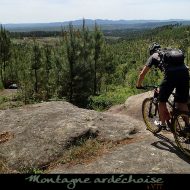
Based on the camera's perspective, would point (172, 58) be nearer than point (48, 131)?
Yes

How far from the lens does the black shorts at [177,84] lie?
27.2 feet

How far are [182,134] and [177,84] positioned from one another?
1.25 meters

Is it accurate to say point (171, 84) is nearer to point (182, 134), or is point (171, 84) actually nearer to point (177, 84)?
point (177, 84)

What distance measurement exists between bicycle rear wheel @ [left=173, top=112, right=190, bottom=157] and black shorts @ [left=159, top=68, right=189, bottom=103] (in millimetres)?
436

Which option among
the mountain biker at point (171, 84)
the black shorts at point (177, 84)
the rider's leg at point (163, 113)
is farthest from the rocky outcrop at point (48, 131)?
the black shorts at point (177, 84)

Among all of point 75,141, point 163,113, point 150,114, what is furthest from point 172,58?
point 75,141

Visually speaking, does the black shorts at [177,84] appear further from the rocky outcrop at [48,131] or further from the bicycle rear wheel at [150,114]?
the rocky outcrop at [48,131]

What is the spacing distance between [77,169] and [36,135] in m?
2.54

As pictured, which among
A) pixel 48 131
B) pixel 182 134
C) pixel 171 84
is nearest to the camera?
pixel 171 84

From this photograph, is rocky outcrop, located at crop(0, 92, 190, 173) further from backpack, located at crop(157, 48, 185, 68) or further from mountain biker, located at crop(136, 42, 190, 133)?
backpack, located at crop(157, 48, 185, 68)

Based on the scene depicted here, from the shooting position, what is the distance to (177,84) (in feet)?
27.6

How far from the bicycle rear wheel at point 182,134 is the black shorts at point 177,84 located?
44 centimetres

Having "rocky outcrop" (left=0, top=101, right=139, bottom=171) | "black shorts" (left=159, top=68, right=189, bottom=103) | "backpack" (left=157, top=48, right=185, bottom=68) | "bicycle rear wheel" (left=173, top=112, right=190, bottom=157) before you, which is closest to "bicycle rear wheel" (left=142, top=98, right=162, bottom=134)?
"rocky outcrop" (left=0, top=101, right=139, bottom=171)

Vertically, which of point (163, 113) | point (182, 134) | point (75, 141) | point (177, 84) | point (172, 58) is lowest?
point (75, 141)
